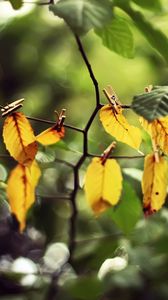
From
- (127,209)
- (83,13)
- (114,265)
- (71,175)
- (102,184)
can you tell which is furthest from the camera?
(71,175)

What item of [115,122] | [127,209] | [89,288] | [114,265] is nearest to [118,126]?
[115,122]

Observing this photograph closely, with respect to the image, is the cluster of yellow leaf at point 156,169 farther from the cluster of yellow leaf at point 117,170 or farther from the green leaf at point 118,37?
the green leaf at point 118,37

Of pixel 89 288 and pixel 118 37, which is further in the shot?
pixel 89 288

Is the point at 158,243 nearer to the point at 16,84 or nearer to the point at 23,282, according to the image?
the point at 23,282

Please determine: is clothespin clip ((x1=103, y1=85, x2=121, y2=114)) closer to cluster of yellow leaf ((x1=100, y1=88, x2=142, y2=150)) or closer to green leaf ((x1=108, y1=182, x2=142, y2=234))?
cluster of yellow leaf ((x1=100, y1=88, x2=142, y2=150))

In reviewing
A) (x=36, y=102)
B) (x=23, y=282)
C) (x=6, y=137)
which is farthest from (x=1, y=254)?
(x=6, y=137)

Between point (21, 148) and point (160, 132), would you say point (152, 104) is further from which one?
point (21, 148)

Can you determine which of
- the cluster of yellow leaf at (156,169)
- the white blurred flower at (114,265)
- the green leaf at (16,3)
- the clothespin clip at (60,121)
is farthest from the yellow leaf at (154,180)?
the white blurred flower at (114,265)

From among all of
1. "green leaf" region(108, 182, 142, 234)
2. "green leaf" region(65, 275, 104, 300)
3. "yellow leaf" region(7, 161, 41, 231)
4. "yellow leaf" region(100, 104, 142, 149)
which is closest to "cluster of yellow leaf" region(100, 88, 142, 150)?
"yellow leaf" region(100, 104, 142, 149)

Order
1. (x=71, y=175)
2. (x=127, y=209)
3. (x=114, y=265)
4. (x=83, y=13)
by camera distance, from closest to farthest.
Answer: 1. (x=83, y=13)
2. (x=127, y=209)
3. (x=114, y=265)
4. (x=71, y=175)
